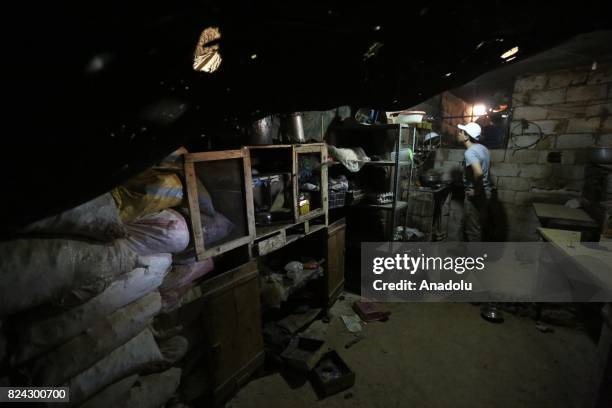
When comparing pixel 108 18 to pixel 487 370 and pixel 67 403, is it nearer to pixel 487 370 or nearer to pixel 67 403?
pixel 67 403

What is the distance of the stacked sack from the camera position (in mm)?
1266

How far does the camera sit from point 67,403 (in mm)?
1384

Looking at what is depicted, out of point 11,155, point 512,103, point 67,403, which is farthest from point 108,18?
point 512,103

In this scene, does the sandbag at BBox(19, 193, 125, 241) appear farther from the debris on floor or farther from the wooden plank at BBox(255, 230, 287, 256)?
the debris on floor

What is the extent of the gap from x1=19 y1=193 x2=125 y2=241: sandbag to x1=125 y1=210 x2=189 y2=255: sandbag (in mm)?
285

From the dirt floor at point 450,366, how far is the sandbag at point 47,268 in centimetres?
183

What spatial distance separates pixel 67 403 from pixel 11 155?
135 centimetres

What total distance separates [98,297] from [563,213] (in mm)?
5435

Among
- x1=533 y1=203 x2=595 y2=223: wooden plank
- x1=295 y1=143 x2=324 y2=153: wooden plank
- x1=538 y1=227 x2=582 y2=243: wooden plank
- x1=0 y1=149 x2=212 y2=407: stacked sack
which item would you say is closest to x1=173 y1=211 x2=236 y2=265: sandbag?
x1=0 y1=149 x2=212 y2=407: stacked sack

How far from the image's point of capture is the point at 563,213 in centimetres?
408

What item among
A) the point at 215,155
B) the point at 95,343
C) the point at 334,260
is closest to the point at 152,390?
the point at 95,343

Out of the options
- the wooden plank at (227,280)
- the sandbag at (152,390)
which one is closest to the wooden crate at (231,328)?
the wooden plank at (227,280)

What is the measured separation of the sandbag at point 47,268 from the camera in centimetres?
119

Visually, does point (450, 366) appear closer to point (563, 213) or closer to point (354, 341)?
point (354, 341)
